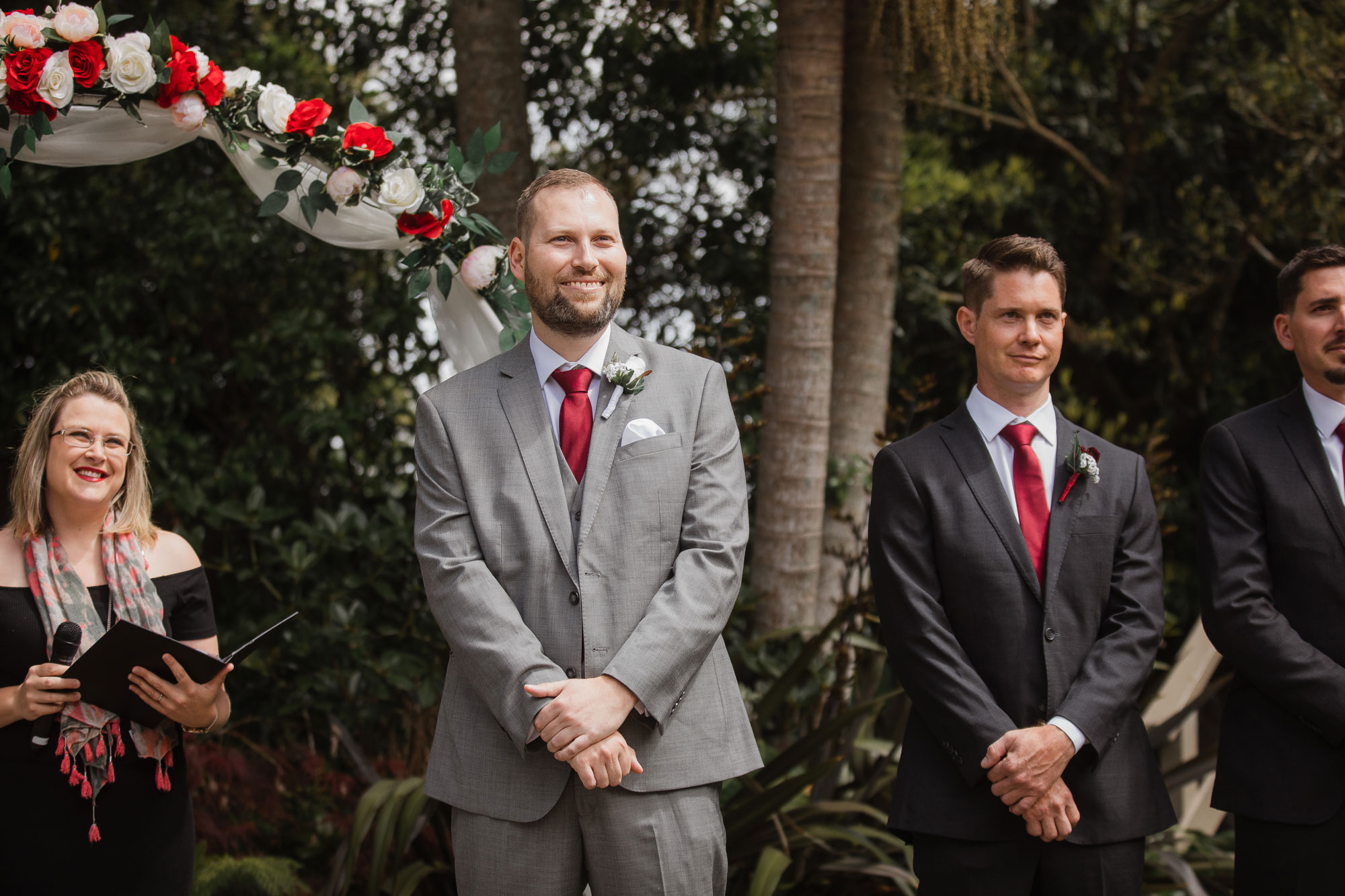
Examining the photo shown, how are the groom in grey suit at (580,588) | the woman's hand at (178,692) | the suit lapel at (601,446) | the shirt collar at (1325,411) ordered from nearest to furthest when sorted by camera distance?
the groom in grey suit at (580,588), the suit lapel at (601,446), the woman's hand at (178,692), the shirt collar at (1325,411)

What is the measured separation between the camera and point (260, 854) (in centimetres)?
413

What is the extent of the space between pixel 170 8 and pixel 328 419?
2.49 m

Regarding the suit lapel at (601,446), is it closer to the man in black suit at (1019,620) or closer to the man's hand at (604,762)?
the man's hand at (604,762)

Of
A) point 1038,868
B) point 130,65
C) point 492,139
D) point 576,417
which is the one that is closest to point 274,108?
point 130,65

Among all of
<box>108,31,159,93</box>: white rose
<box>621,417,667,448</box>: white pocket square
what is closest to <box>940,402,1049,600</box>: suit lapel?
<box>621,417,667,448</box>: white pocket square

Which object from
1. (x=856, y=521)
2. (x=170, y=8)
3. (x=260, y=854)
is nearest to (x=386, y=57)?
(x=170, y=8)

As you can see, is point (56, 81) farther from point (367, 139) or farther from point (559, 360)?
point (559, 360)

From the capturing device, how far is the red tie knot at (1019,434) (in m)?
2.64

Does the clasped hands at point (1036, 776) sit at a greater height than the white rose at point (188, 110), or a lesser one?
lesser

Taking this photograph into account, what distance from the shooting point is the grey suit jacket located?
2406mm

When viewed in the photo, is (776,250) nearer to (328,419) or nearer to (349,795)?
(328,419)

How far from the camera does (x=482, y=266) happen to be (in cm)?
353

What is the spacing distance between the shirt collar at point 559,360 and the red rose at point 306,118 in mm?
1262

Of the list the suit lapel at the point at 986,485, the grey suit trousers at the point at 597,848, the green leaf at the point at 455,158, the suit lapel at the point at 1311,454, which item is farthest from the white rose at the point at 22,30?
the suit lapel at the point at 1311,454
